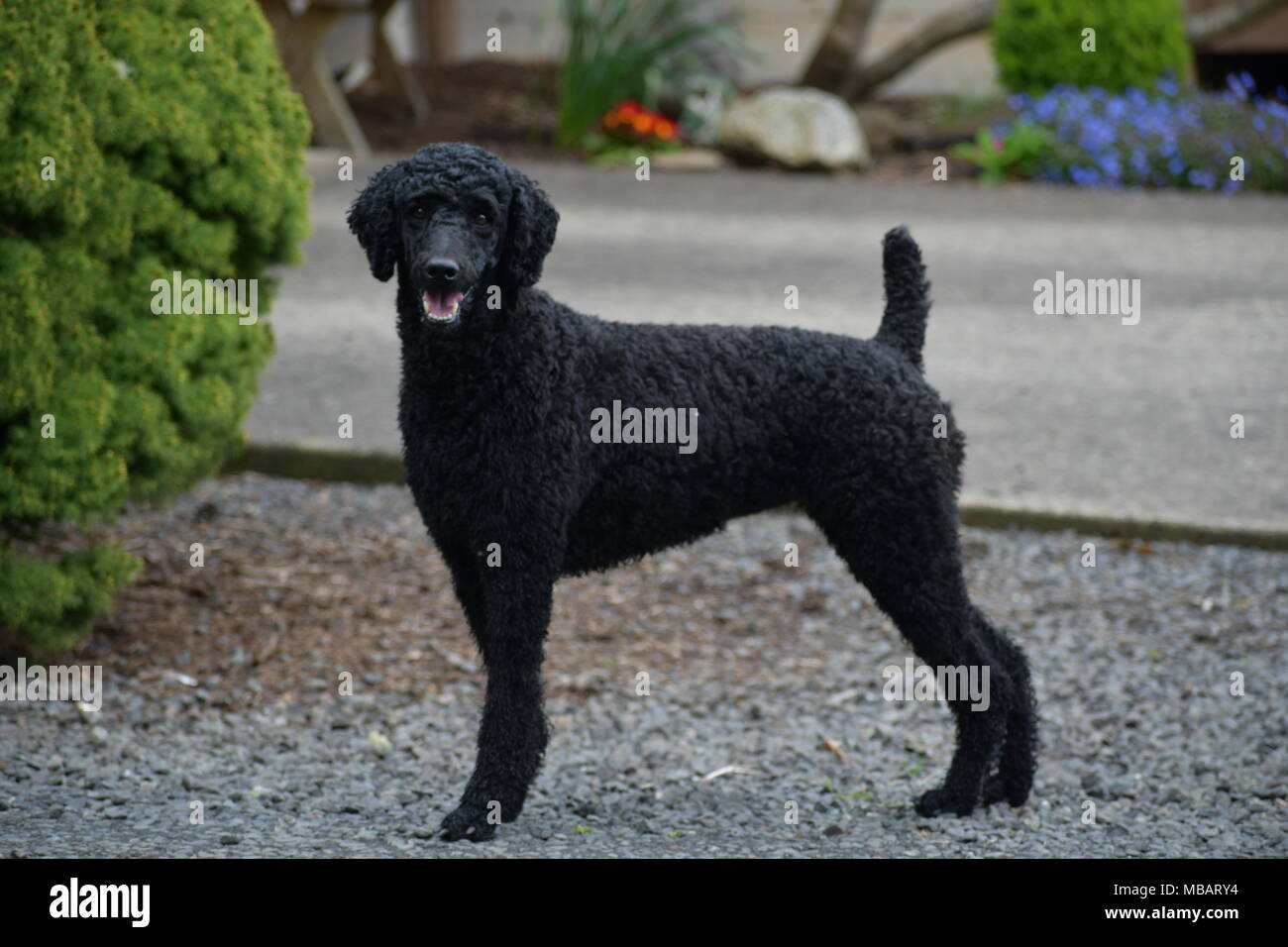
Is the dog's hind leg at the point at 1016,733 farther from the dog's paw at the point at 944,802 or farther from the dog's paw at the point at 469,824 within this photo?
the dog's paw at the point at 469,824

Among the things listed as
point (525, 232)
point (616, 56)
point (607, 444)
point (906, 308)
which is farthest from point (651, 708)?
point (616, 56)

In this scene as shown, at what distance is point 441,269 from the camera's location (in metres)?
3.39

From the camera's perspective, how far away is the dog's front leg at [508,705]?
3787 mm

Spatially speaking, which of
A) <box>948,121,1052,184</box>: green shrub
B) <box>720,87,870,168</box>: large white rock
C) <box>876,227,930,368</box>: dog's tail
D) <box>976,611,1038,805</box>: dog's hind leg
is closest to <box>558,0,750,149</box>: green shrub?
<box>720,87,870,168</box>: large white rock

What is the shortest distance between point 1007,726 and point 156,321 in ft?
8.94

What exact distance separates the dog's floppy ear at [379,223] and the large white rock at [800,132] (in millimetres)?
10931

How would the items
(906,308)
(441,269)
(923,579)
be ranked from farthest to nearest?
1. (906,308)
2. (923,579)
3. (441,269)

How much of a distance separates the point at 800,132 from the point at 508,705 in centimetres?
1110

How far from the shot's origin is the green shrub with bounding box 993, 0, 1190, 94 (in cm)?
1424

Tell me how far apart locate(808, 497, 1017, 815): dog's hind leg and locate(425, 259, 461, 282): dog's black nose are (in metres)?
1.11

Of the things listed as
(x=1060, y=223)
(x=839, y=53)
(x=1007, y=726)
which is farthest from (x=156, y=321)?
(x=839, y=53)

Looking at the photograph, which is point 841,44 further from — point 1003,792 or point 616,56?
point 1003,792

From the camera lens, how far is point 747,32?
60.4 feet
